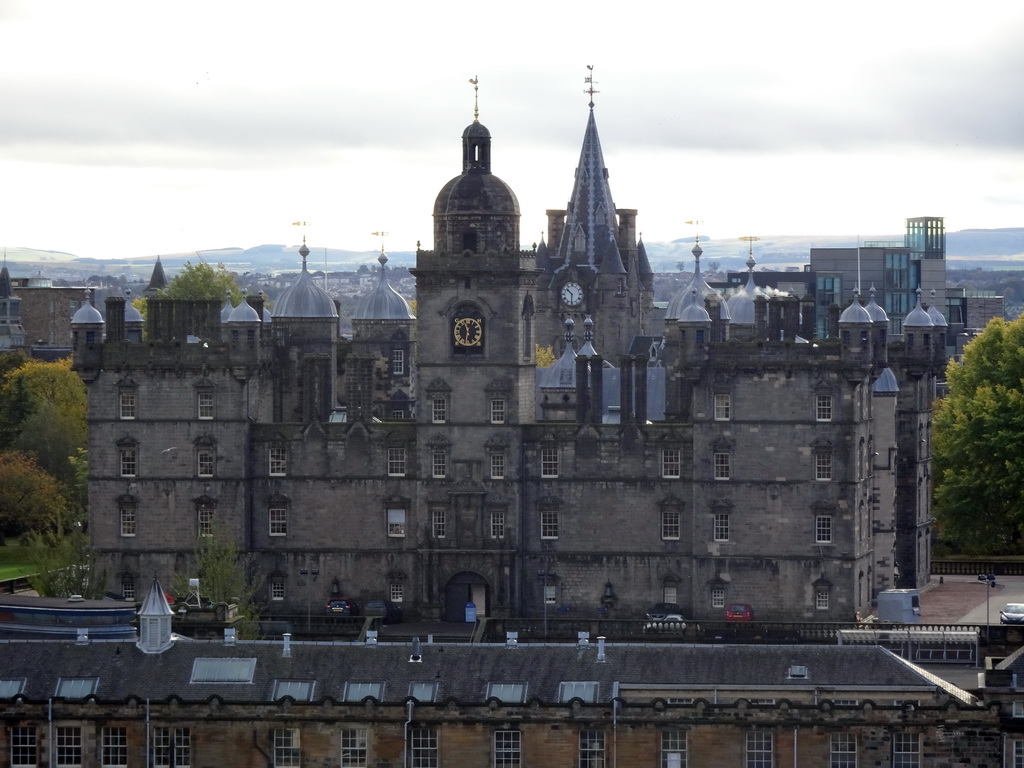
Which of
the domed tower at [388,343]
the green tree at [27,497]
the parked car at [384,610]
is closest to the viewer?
the parked car at [384,610]

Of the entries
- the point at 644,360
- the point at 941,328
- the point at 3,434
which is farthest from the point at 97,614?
the point at 3,434

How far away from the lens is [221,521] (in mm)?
129375

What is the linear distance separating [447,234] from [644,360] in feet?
34.7

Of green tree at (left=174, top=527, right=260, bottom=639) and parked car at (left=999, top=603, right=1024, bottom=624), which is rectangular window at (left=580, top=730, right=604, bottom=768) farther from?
parked car at (left=999, top=603, right=1024, bottom=624)

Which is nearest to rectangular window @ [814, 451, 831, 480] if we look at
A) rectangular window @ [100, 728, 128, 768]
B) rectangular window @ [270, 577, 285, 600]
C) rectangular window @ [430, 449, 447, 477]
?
rectangular window @ [430, 449, 447, 477]

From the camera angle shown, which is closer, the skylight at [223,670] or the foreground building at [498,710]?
the foreground building at [498,710]

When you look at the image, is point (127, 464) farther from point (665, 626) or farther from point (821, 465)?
point (821, 465)

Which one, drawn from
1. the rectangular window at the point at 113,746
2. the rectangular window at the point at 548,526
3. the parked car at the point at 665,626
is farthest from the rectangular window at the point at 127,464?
the rectangular window at the point at 113,746

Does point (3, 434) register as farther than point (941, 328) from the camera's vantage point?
Yes

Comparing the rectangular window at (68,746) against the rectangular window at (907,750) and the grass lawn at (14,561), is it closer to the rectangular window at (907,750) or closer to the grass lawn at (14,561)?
the rectangular window at (907,750)

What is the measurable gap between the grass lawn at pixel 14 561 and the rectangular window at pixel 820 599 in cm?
4275

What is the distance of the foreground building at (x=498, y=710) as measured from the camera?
9106cm

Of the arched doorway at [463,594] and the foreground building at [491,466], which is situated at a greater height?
the foreground building at [491,466]

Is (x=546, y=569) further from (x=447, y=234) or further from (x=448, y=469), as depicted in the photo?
(x=447, y=234)
